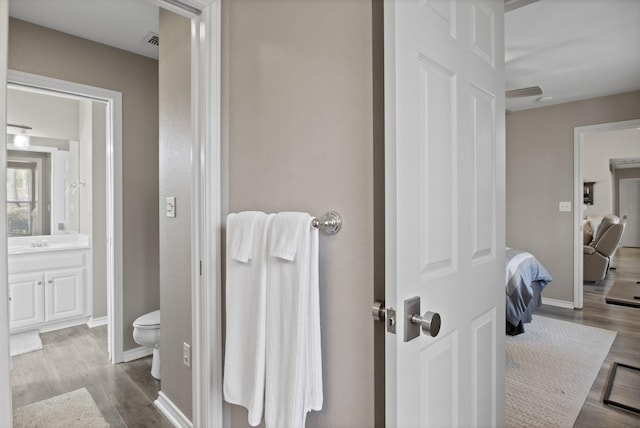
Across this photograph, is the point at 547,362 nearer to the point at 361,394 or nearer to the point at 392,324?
the point at 361,394

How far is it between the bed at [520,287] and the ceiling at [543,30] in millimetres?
1796

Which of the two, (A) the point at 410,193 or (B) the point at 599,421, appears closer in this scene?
(A) the point at 410,193

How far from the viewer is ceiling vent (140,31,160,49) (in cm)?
269

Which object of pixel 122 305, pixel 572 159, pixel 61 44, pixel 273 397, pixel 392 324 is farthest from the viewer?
pixel 572 159

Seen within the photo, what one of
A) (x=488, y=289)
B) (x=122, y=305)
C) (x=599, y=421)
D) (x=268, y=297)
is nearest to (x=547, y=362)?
(x=599, y=421)

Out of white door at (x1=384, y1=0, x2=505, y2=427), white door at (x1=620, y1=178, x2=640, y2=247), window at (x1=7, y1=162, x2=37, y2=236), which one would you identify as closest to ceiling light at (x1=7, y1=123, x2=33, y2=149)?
window at (x1=7, y1=162, x2=37, y2=236)

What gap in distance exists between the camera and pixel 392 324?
89 cm

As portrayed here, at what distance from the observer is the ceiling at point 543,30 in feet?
7.57

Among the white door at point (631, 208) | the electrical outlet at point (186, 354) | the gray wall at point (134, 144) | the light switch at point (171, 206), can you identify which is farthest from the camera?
the white door at point (631, 208)

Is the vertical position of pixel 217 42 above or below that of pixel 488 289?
above

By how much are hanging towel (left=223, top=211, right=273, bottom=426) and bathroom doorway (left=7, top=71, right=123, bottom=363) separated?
2723 mm

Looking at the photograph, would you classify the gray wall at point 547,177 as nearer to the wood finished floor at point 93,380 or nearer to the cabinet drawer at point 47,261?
the wood finished floor at point 93,380

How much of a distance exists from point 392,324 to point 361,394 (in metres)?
0.36


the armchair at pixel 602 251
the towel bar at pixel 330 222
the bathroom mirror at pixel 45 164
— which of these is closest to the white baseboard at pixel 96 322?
the bathroom mirror at pixel 45 164
